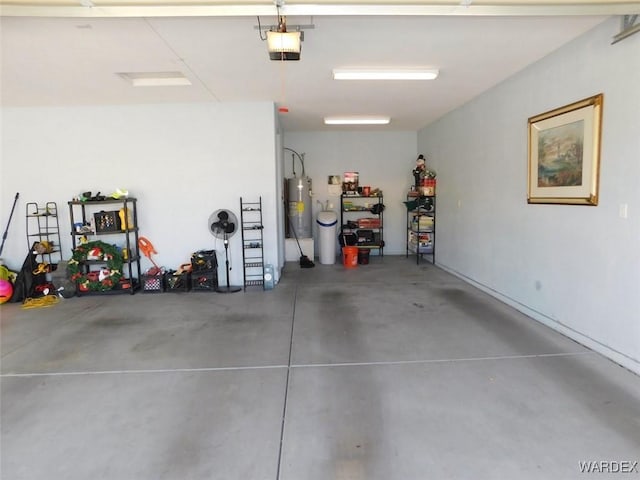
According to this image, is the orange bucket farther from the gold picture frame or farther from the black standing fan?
the gold picture frame

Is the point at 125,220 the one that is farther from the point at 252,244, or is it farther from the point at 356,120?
the point at 356,120

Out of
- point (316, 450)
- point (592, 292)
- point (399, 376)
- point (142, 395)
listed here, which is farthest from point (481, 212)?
point (142, 395)

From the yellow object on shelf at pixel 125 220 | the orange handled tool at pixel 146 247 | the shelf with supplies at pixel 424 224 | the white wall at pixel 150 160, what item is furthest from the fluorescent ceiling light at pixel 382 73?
the orange handled tool at pixel 146 247

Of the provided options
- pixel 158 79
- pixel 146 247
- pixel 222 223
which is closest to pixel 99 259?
pixel 146 247

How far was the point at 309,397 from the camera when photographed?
2596mm

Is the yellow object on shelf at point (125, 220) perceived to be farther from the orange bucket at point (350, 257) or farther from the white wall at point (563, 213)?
the white wall at point (563, 213)

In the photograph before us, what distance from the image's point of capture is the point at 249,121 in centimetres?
562

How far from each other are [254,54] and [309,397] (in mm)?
3216

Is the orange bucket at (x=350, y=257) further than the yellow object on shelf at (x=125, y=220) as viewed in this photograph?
Yes

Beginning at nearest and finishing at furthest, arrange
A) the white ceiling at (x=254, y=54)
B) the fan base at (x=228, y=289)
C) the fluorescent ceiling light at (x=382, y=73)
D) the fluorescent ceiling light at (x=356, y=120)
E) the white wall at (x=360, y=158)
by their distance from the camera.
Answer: the white ceiling at (x=254, y=54) → the fluorescent ceiling light at (x=382, y=73) → the fan base at (x=228, y=289) → the fluorescent ceiling light at (x=356, y=120) → the white wall at (x=360, y=158)

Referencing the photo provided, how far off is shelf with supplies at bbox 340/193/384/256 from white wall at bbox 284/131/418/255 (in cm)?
26

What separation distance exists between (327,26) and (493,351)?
3173mm

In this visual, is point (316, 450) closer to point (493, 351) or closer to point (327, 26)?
point (493, 351)

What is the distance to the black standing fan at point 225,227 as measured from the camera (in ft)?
18.2
